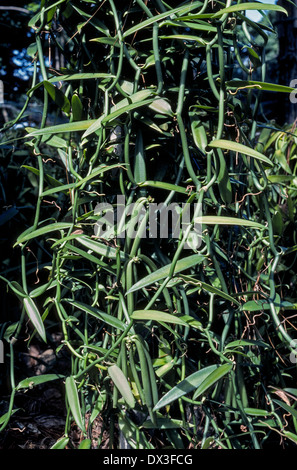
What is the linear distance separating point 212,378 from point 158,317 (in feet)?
0.30

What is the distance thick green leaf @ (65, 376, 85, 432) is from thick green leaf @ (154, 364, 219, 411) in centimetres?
8

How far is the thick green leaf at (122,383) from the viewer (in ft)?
1.47

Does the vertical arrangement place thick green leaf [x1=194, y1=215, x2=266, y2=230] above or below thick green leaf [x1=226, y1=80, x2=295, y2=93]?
below

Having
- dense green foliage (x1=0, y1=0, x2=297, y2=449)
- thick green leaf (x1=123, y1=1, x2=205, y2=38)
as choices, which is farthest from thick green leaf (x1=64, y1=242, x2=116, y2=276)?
thick green leaf (x1=123, y1=1, x2=205, y2=38)

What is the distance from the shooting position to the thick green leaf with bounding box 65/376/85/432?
471 millimetres

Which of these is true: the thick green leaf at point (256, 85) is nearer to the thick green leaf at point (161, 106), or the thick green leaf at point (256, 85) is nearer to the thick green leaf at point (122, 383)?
the thick green leaf at point (161, 106)

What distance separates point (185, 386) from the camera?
482 millimetres

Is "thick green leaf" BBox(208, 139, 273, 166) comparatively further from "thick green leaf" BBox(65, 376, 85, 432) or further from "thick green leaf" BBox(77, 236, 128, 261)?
"thick green leaf" BBox(65, 376, 85, 432)

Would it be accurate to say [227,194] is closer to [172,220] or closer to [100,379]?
[172,220]

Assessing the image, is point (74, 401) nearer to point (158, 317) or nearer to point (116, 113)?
point (158, 317)

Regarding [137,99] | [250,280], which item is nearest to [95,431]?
[250,280]

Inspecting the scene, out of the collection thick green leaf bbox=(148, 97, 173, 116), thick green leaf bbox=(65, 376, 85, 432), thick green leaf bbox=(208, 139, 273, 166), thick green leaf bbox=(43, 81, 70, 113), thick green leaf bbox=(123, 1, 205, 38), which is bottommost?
thick green leaf bbox=(65, 376, 85, 432)

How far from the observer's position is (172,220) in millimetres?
565

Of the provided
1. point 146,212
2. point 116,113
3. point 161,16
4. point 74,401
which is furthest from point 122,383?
point 161,16
